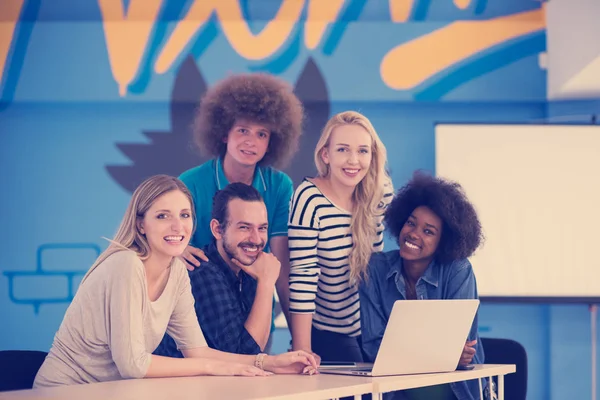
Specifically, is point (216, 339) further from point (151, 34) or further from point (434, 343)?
point (151, 34)

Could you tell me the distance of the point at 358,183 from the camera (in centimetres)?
333

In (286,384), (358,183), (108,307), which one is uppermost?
(358,183)

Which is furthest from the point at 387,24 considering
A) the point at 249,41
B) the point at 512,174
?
the point at 512,174

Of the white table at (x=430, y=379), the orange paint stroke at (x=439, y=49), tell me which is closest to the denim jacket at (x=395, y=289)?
the white table at (x=430, y=379)

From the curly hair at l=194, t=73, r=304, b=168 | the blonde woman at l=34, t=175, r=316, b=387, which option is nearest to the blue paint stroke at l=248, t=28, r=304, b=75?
the curly hair at l=194, t=73, r=304, b=168

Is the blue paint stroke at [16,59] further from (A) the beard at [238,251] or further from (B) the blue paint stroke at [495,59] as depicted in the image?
(A) the beard at [238,251]

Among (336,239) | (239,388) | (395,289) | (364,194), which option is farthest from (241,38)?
(239,388)

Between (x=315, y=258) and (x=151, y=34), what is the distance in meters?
2.69

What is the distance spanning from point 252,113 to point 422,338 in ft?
4.86

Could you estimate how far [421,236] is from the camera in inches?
124

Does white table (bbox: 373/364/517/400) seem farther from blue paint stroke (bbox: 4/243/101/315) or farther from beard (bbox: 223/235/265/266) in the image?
blue paint stroke (bbox: 4/243/101/315)

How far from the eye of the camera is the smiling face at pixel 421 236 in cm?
314

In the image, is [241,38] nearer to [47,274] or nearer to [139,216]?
[47,274]

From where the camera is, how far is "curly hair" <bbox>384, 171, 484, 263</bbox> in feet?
10.3
